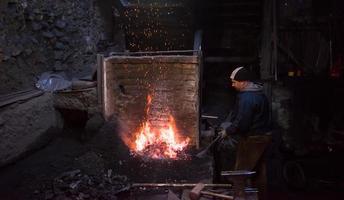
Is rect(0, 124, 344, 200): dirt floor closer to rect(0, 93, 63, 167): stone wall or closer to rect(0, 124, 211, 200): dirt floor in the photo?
rect(0, 124, 211, 200): dirt floor

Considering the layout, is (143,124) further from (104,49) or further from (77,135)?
(104,49)

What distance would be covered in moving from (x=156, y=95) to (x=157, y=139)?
95 cm

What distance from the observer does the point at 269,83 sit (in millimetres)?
10898

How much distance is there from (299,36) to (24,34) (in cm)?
738

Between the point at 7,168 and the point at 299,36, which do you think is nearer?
the point at 7,168

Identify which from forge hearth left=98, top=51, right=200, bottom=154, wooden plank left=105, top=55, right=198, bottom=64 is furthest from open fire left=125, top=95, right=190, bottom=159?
wooden plank left=105, top=55, right=198, bottom=64

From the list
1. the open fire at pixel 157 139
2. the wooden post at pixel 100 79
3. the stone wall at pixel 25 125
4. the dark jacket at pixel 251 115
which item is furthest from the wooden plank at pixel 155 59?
the stone wall at pixel 25 125

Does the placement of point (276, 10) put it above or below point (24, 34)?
above

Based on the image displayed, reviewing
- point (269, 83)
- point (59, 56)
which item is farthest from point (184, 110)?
point (269, 83)

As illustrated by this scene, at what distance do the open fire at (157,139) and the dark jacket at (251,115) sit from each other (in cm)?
130

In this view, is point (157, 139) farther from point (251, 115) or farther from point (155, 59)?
point (251, 115)

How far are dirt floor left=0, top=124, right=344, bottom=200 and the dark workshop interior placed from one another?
0.03 metres

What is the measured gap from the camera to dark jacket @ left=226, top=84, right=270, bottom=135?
6730mm

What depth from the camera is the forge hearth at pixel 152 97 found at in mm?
7512
